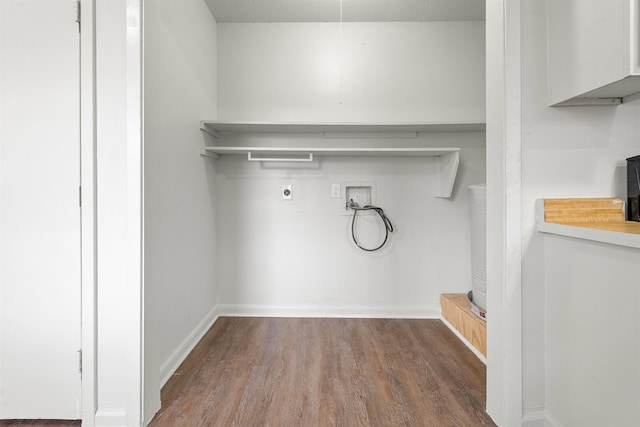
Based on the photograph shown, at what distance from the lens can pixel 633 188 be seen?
4.11 feet

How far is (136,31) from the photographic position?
1.35 metres

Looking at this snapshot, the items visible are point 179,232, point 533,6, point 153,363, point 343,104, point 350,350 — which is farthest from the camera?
point 343,104

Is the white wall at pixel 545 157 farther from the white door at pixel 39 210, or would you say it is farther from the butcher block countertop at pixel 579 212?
the white door at pixel 39 210

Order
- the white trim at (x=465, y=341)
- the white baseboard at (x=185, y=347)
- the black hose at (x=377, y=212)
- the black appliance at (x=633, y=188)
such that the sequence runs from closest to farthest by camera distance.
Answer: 1. the black appliance at (x=633, y=188)
2. the white baseboard at (x=185, y=347)
3. the white trim at (x=465, y=341)
4. the black hose at (x=377, y=212)

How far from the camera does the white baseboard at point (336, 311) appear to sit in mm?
2695

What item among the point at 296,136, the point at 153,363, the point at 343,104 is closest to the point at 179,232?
the point at 153,363

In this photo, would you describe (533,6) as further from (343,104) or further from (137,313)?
(137,313)

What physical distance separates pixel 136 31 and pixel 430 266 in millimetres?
2422

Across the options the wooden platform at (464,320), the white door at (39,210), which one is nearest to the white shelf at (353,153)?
the wooden platform at (464,320)

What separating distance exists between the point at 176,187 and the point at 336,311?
5.09 ft

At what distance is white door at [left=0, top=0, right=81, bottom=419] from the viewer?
1374 millimetres

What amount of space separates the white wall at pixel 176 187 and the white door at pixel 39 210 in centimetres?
28

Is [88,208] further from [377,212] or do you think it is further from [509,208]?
[377,212]

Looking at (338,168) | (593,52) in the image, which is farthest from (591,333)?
(338,168)
